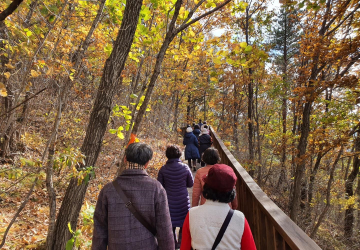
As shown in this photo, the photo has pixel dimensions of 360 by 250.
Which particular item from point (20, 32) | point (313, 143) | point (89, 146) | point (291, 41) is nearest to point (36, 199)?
point (89, 146)

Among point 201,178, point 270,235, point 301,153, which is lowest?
point 270,235

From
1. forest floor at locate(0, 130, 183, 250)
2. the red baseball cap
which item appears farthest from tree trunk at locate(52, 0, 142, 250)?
the red baseball cap

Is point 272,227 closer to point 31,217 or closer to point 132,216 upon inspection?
point 132,216

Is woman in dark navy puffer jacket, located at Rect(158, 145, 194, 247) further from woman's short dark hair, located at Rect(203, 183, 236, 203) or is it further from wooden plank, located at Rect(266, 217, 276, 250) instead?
woman's short dark hair, located at Rect(203, 183, 236, 203)

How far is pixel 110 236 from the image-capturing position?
193 centimetres

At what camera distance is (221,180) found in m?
1.72

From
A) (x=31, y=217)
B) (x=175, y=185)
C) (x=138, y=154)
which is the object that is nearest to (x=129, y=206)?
(x=138, y=154)

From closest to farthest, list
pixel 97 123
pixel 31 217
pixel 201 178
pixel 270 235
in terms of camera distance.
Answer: pixel 270 235, pixel 97 123, pixel 201 178, pixel 31 217

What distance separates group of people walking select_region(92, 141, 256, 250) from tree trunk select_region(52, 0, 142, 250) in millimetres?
1059

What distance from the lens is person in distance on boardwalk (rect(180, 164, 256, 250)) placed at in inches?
63.9

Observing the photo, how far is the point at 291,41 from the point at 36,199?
19717 millimetres

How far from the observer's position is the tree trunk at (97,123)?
9.65 ft

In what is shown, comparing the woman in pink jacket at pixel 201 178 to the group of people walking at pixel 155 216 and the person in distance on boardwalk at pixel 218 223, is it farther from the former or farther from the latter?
the person in distance on boardwalk at pixel 218 223

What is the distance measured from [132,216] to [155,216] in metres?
0.20
